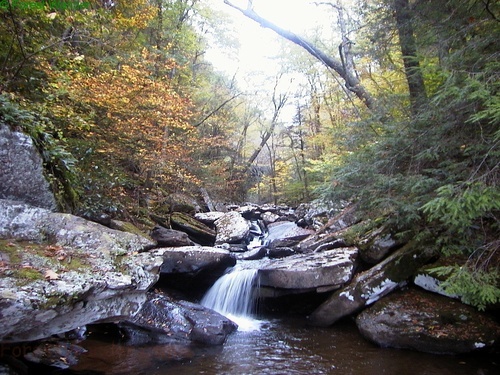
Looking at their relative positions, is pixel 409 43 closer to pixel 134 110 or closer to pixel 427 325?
pixel 427 325

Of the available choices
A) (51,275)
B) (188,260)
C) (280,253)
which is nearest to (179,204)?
(280,253)

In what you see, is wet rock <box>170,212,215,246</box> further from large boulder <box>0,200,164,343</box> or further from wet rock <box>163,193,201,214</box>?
large boulder <box>0,200,164,343</box>

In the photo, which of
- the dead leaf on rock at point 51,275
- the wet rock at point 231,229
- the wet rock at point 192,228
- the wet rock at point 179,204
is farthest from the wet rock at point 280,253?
the dead leaf on rock at point 51,275

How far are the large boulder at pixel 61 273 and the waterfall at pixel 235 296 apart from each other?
290 cm

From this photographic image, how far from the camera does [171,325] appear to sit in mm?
5930

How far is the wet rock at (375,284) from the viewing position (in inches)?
247

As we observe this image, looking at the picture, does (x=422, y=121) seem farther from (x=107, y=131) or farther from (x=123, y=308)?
(x=107, y=131)

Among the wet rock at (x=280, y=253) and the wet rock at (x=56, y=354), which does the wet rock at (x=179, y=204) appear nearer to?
the wet rock at (x=280, y=253)

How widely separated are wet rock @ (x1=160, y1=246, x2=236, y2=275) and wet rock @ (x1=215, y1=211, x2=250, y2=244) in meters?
3.95

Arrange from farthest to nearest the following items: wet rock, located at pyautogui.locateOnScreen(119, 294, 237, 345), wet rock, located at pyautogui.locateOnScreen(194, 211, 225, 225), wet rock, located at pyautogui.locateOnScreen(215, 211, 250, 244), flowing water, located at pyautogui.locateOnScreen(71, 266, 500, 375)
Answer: wet rock, located at pyautogui.locateOnScreen(194, 211, 225, 225)
wet rock, located at pyautogui.locateOnScreen(215, 211, 250, 244)
wet rock, located at pyautogui.locateOnScreen(119, 294, 237, 345)
flowing water, located at pyautogui.locateOnScreen(71, 266, 500, 375)

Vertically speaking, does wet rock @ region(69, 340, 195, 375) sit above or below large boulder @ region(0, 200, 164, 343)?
below

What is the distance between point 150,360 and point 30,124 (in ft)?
14.7

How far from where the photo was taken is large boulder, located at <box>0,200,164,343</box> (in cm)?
331

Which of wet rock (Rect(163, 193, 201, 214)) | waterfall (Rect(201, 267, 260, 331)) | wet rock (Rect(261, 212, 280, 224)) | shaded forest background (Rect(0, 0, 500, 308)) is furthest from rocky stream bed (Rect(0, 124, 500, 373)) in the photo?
wet rock (Rect(261, 212, 280, 224))
